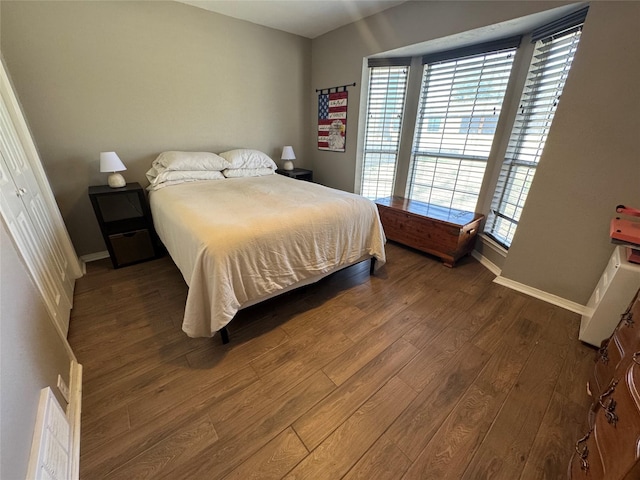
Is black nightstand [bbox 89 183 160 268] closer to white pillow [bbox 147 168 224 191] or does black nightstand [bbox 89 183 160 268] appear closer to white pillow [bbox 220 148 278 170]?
white pillow [bbox 147 168 224 191]

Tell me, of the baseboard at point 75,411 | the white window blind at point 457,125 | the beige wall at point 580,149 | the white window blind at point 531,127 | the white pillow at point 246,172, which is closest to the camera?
the baseboard at point 75,411

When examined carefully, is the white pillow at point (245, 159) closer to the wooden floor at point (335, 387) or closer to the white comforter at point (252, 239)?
the white comforter at point (252, 239)

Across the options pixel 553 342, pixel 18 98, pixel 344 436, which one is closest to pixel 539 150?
pixel 553 342

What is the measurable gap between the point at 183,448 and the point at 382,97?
3673 millimetres

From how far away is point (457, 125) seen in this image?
9.17 ft

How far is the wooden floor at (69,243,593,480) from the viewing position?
44.3 inches

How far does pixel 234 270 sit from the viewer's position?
1537 millimetres

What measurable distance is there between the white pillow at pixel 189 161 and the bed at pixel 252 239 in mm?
250

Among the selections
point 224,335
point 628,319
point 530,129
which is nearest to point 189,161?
point 224,335

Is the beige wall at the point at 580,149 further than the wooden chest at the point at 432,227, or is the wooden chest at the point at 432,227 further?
the wooden chest at the point at 432,227

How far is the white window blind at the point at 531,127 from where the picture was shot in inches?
77.2

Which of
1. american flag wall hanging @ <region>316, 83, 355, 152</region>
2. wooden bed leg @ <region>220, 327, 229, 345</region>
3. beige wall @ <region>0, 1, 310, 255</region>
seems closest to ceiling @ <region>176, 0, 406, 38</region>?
beige wall @ <region>0, 1, 310, 255</region>

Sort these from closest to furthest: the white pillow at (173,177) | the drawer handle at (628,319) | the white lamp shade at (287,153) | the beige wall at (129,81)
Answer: the drawer handle at (628,319) → the beige wall at (129,81) → the white pillow at (173,177) → the white lamp shade at (287,153)

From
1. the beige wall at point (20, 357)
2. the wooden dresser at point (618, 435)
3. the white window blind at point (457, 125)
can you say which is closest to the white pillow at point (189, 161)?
the beige wall at point (20, 357)
